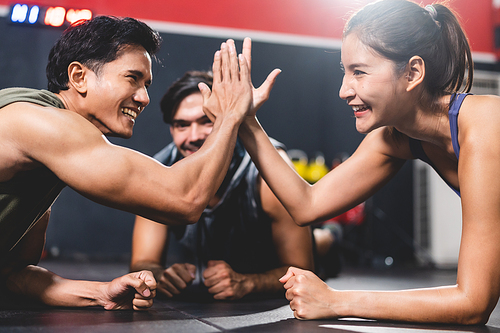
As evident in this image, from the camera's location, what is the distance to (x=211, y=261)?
1.45m

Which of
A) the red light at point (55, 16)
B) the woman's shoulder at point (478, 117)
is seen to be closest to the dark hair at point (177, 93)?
the woman's shoulder at point (478, 117)

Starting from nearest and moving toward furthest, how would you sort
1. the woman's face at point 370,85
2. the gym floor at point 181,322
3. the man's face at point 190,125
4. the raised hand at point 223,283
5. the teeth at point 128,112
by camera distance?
1. the gym floor at point 181,322
2. the woman's face at point 370,85
3. the teeth at point 128,112
4. the raised hand at point 223,283
5. the man's face at point 190,125

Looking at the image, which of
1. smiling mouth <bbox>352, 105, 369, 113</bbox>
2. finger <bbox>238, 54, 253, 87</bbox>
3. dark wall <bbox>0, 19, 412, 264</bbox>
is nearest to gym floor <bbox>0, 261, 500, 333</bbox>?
smiling mouth <bbox>352, 105, 369, 113</bbox>

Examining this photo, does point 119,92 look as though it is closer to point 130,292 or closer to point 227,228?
point 130,292

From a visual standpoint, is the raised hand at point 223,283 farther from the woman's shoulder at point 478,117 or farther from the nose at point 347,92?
the woman's shoulder at point 478,117

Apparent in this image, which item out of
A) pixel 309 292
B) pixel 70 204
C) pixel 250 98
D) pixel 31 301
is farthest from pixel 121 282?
pixel 70 204

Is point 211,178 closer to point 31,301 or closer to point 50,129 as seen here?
point 50,129

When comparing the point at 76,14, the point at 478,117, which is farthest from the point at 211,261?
the point at 76,14

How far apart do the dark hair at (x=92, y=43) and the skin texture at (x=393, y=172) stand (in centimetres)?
40

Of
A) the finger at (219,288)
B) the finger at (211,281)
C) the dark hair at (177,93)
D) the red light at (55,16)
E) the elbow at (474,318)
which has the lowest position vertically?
the elbow at (474,318)

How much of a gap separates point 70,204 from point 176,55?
178 centimetres

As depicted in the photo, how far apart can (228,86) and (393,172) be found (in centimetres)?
55

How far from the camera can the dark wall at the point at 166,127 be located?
4.24 m

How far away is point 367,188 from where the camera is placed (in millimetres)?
1312
